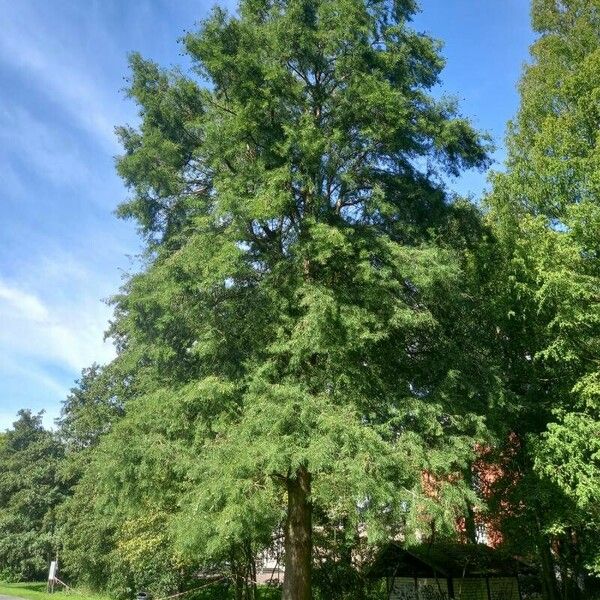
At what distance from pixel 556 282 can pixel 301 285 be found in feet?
17.4

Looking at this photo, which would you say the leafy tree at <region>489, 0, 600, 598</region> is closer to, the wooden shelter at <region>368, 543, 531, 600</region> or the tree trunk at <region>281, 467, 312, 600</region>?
the wooden shelter at <region>368, 543, 531, 600</region>

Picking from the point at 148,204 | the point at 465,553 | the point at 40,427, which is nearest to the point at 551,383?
the point at 465,553

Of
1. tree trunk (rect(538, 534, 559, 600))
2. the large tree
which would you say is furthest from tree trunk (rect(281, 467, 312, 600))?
tree trunk (rect(538, 534, 559, 600))

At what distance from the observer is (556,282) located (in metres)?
11.0

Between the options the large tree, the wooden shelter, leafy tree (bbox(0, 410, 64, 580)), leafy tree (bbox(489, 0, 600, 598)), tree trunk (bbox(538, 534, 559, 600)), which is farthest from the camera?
leafy tree (bbox(0, 410, 64, 580))

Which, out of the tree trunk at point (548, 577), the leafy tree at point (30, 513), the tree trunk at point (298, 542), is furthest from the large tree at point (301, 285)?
the leafy tree at point (30, 513)

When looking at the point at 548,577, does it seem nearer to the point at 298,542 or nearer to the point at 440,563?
the point at 440,563

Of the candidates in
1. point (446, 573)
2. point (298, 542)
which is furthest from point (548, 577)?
point (298, 542)

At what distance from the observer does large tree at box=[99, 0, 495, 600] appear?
9.20m

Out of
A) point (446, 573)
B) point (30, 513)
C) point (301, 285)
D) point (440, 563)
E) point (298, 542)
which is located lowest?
point (446, 573)

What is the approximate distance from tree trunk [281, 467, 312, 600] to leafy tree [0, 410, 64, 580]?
27069mm

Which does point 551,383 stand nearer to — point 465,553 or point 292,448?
point 465,553

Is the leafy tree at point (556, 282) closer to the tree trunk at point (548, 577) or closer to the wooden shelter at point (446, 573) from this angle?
the tree trunk at point (548, 577)

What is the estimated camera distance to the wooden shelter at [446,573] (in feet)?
50.5
